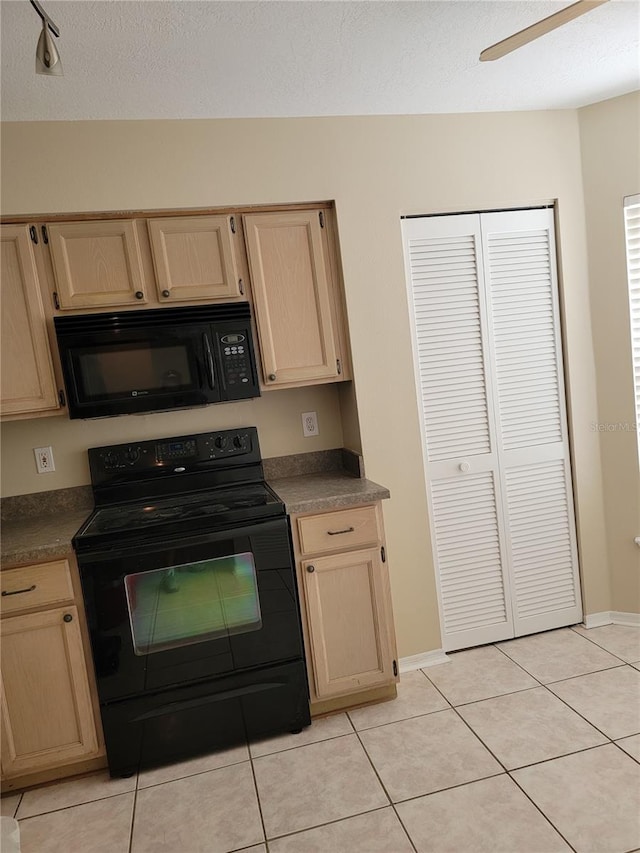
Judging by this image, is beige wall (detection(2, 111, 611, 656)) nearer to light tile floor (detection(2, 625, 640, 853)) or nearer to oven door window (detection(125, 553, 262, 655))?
light tile floor (detection(2, 625, 640, 853))

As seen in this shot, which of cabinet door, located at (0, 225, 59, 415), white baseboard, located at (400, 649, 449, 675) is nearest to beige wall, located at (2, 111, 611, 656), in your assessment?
white baseboard, located at (400, 649, 449, 675)

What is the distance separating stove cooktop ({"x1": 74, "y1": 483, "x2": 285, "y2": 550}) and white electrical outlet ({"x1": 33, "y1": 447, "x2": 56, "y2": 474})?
0.97ft

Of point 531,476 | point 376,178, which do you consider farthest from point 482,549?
point 376,178

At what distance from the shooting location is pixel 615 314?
2.97 metres

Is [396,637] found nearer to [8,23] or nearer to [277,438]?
[277,438]

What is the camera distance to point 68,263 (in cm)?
248

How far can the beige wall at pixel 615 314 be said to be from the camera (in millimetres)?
2859

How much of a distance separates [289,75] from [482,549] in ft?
7.16

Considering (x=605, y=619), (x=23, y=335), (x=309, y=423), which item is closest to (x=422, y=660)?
(x=605, y=619)

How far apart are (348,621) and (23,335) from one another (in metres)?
1.73

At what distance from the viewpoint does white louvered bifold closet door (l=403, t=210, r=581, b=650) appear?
289 cm

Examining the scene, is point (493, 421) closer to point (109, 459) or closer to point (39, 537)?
point (109, 459)

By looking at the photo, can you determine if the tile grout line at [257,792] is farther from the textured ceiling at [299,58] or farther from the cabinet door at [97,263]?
the textured ceiling at [299,58]

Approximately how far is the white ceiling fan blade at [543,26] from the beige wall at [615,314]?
1.23 meters
